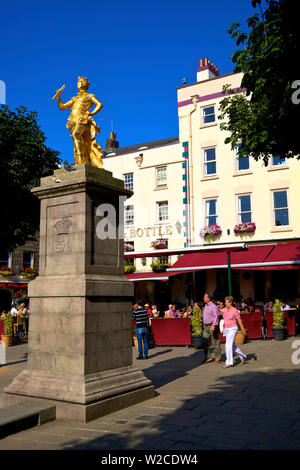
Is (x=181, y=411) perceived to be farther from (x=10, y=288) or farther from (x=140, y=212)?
(x=10, y=288)

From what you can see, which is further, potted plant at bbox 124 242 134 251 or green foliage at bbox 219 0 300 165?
potted plant at bbox 124 242 134 251

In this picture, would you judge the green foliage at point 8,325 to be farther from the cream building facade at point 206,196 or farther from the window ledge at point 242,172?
the window ledge at point 242,172

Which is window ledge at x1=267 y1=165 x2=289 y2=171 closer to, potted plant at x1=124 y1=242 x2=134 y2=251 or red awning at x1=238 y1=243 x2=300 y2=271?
red awning at x1=238 y1=243 x2=300 y2=271

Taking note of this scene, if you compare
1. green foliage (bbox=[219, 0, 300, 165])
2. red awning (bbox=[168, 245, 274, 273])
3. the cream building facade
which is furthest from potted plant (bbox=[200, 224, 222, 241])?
green foliage (bbox=[219, 0, 300, 165])

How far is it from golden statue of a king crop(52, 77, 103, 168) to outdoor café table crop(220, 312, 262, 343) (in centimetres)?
1090

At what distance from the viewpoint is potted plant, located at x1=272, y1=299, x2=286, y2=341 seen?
16.7 m

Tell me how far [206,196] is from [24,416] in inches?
835

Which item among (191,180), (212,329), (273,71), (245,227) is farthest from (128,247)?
(273,71)

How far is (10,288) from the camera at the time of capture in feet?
114

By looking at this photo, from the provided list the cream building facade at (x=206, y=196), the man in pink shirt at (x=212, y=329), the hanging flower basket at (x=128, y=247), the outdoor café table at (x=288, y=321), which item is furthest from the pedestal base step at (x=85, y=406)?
the hanging flower basket at (x=128, y=247)

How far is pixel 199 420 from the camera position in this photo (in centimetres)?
620

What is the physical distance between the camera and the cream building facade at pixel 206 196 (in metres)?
23.6

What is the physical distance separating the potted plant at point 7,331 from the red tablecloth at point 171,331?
6.21 meters

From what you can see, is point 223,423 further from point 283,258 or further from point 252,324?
point 283,258
